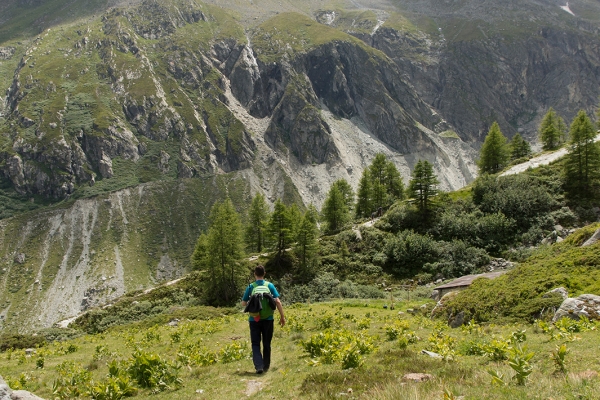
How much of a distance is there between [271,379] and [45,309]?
14243 cm

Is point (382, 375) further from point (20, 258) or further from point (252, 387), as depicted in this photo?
point (20, 258)

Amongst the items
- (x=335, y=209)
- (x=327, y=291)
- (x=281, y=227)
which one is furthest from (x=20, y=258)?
(x=327, y=291)

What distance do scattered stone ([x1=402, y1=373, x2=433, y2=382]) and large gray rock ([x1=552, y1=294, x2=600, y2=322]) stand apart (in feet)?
28.4

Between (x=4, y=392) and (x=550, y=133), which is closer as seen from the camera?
(x=4, y=392)

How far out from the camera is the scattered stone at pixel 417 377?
6594mm

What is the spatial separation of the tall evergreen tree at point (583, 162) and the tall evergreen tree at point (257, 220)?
154 ft

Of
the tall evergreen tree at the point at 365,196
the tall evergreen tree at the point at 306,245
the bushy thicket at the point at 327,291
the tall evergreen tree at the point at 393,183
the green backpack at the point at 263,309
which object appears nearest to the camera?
the green backpack at the point at 263,309

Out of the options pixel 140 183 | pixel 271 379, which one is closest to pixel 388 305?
pixel 271 379

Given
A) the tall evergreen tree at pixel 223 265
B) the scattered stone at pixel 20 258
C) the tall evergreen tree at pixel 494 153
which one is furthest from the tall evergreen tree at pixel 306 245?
the scattered stone at pixel 20 258

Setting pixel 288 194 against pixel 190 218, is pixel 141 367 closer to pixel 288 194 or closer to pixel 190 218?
pixel 190 218

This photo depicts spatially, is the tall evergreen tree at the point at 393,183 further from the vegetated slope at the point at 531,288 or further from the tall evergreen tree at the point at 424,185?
the vegetated slope at the point at 531,288

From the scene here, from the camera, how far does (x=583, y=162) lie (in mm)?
49688

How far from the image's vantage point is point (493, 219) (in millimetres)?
46906

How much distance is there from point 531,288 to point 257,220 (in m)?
53.6
